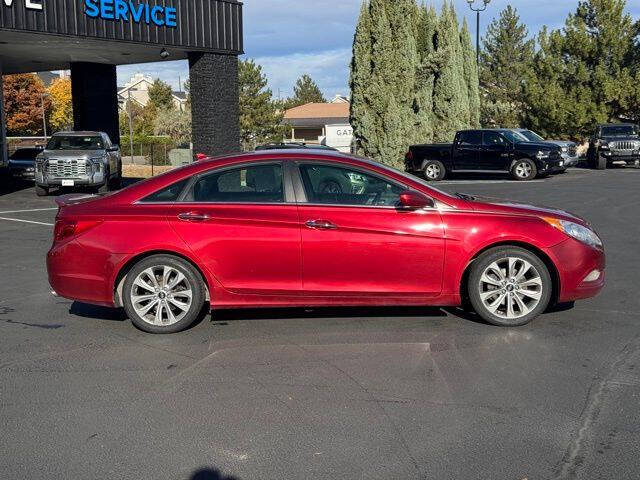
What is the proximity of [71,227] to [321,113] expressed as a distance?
74.9 metres

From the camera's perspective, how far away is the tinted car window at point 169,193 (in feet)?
20.8

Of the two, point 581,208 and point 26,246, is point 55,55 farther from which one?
point 581,208

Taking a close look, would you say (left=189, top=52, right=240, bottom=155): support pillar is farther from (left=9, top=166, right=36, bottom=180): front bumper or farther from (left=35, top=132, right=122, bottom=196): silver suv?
(left=9, top=166, right=36, bottom=180): front bumper

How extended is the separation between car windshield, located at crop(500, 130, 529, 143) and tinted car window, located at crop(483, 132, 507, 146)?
0.22m

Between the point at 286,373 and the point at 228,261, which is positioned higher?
the point at 228,261

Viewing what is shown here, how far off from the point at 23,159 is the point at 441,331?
2248 cm

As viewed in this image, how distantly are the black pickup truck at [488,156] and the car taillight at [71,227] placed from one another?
2047 centimetres

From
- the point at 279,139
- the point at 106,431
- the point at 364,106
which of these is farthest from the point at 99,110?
the point at 279,139

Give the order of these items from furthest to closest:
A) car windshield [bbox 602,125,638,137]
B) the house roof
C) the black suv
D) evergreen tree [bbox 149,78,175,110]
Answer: evergreen tree [bbox 149,78,175,110], the house roof, car windshield [bbox 602,125,638,137], the black suv

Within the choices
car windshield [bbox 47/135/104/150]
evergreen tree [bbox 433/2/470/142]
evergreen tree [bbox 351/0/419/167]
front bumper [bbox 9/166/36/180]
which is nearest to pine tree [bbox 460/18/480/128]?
evergreen tree [bbox 433/2/470/142]

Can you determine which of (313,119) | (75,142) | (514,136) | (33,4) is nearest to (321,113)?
(313,119)

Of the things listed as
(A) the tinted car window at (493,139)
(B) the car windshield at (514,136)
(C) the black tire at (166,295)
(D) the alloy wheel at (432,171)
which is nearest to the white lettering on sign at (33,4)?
(C) the black tire at (166,295)

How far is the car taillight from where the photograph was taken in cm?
630

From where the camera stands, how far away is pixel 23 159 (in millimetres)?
25344
